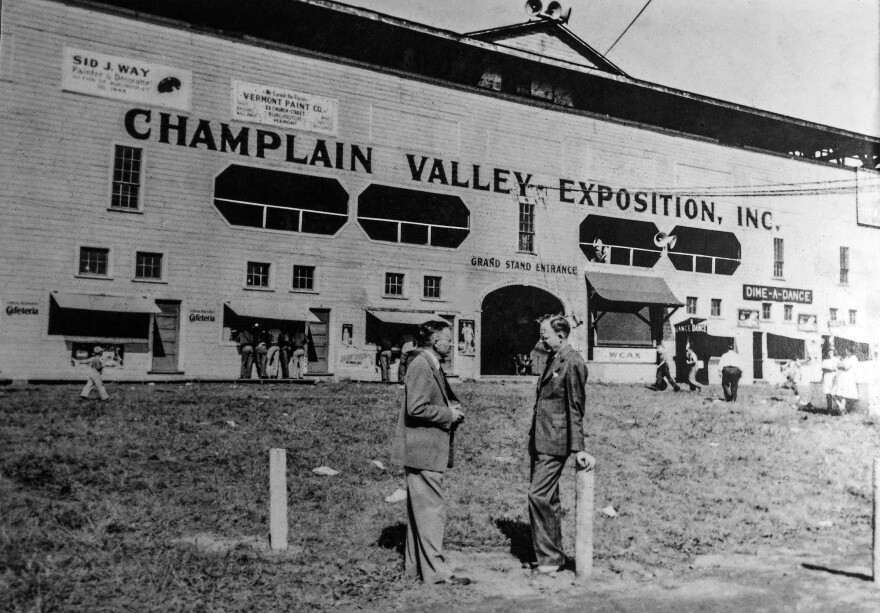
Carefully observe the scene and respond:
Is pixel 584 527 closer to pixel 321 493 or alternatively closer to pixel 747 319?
pixel 321 493

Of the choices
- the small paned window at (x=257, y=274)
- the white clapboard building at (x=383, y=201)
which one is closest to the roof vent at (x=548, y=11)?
the white clapboard building at (x=383, y=201)

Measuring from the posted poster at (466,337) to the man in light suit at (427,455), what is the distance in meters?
3.72

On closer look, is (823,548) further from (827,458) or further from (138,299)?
(138,299)

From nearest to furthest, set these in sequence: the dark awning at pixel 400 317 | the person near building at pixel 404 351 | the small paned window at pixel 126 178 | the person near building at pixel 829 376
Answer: the small paned window at pixel 126 178 → the dark awning at pixel 400 317 → the person near building at pixel 404 351 → the person near building at pixel 829 376

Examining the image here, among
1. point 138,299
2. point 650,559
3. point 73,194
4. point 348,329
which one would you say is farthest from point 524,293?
point 73,194

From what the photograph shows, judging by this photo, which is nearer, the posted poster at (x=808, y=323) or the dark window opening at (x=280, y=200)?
the dark window opening at (x=280, y=200)

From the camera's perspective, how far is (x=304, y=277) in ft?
26.0

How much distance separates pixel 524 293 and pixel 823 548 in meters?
4.43

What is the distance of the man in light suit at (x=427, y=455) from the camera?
15.7 feet

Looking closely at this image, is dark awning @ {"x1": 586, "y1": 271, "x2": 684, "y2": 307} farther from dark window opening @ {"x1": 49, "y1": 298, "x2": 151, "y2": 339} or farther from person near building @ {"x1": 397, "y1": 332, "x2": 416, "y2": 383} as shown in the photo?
dark window opening @ {"x1": 49, "y1": 298, "x2": 151, "y2": 339}

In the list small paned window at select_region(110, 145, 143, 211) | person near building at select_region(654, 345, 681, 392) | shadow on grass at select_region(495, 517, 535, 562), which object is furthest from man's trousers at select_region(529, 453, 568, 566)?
person near building at select_region(654, 345, 681, 392)

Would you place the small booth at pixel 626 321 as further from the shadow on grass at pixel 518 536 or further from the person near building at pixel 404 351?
the shadow on grass at pixel 518 536

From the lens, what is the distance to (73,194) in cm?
688

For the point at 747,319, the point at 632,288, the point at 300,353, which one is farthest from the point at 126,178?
the point at 747,319
